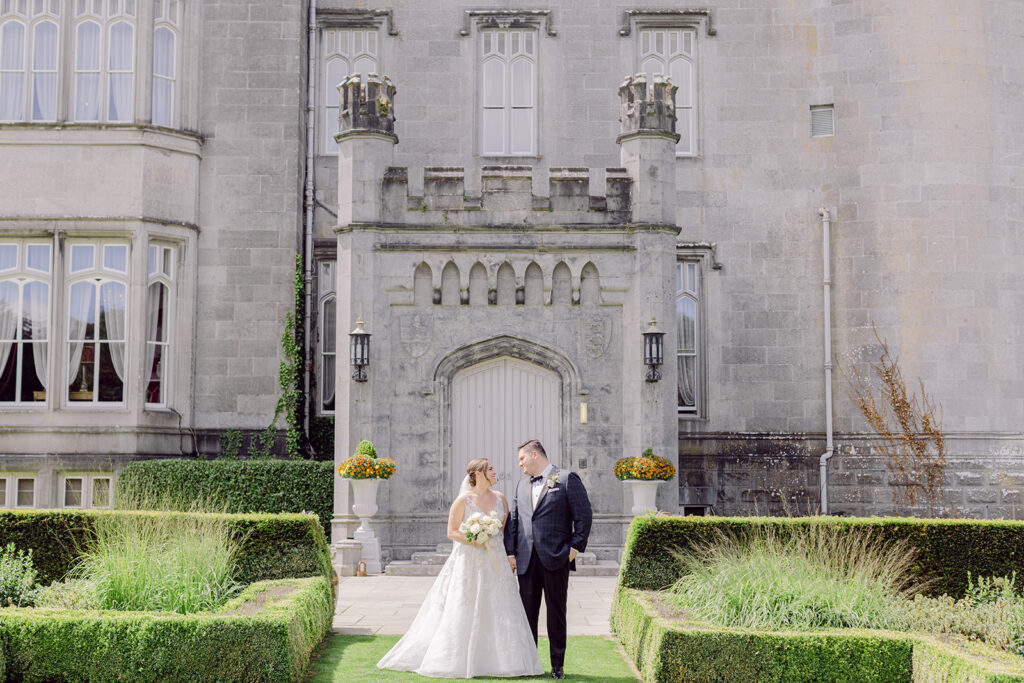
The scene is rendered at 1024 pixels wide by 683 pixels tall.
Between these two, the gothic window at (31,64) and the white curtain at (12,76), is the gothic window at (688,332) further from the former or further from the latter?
the white curtain at (12,76)

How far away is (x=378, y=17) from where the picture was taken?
2019 centimetres

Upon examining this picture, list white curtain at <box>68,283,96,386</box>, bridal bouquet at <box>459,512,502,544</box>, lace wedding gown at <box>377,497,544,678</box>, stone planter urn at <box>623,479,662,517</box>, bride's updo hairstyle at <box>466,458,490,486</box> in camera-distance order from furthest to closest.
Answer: white curtain at <box>68,283,96,386</box> → stone planter urn at <box>623,479,662,517</box> → bride's updo hairstyle at <box>466,458,490,486</box> → bridal bouquet at <box>459,512,502,544</box> → lace wedding gown at <box>377,497,544,678</box>

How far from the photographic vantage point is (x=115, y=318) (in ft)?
59.7

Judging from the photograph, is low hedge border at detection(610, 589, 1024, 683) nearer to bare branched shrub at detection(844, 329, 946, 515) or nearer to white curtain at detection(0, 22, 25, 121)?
bare branched shrub at detection(844, 329, 946, 515)

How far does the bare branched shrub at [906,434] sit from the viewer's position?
723 inches

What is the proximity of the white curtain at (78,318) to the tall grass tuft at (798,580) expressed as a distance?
11.0 meters

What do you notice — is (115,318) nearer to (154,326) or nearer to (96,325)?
(96,325)

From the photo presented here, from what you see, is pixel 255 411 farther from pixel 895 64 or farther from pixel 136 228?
pixel 895 64

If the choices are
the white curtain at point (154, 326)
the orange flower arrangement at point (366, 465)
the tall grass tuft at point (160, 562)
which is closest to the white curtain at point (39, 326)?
the white curtain at point (154, 326)

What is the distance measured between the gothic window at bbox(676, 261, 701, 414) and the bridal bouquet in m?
10.9

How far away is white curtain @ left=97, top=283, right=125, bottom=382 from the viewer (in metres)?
18.1

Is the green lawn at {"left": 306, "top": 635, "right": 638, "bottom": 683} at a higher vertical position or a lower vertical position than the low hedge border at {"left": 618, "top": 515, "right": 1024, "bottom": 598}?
lower

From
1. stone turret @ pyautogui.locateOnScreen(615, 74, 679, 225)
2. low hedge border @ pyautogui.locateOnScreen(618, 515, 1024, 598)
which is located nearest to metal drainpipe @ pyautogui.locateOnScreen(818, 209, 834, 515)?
stone turret @ pyautogui.locateOnScreen(615, 74, 679, 225)

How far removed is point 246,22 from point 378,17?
2.30m
